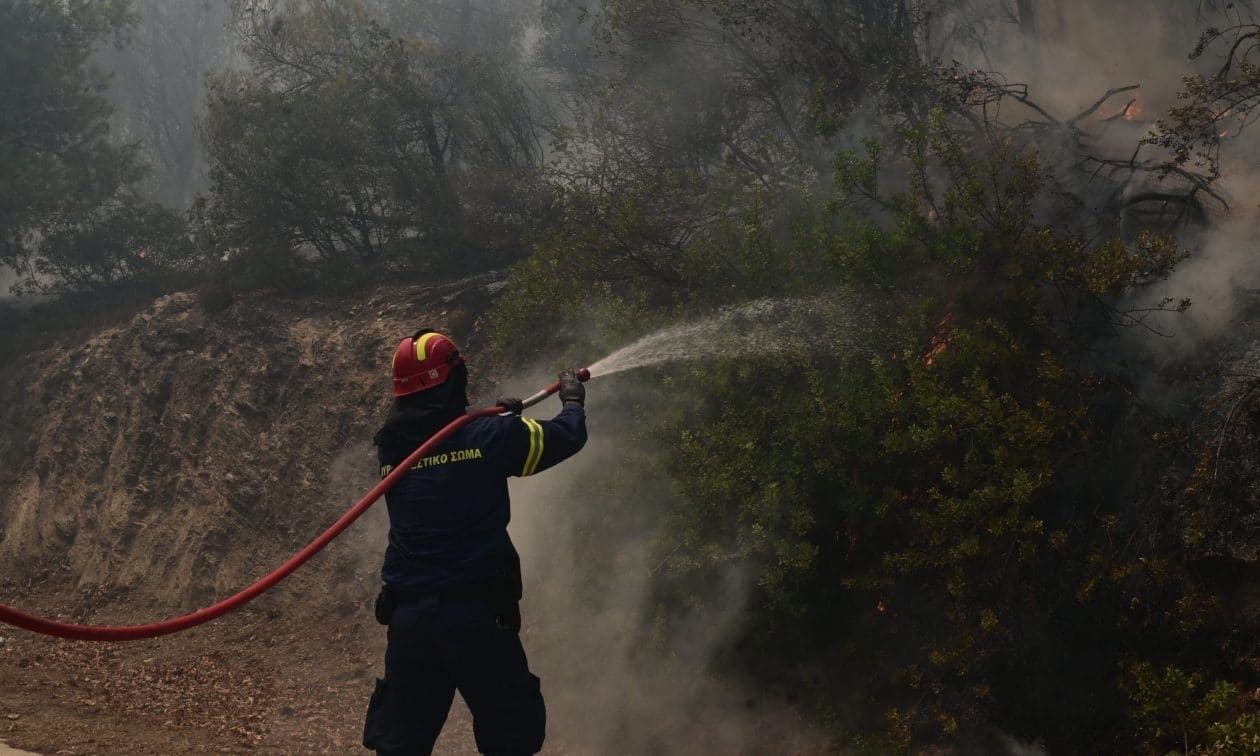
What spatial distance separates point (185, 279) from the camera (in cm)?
1533

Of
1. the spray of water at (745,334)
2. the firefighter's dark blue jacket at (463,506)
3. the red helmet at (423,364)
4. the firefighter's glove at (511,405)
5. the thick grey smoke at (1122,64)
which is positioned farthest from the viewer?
the thick grey smoke at (1122,64)

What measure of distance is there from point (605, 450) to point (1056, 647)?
349 centimetres

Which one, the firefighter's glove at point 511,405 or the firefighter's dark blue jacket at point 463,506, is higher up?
the firefighter's glove at point 511,405

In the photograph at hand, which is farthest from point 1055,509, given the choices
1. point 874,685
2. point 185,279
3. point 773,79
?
point 185,279

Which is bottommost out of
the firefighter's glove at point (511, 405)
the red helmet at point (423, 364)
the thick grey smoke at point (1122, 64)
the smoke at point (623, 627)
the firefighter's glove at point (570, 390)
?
the smoke at point (623, 627)

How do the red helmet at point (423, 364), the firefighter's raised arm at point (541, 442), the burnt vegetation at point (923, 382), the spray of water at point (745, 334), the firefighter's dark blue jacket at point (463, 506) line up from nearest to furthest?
the firefighter's dark blue jacket at point (463, 506), the firefighter's raised arm at point (541, 442), the red helmet at point (423, 364), the burnt vegetation at point (923, 382), the spray of water at point (745, 334)

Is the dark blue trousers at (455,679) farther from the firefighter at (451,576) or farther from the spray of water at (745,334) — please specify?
the spray of water at (745,334)

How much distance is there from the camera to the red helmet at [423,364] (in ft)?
14.2

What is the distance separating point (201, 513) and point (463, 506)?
822 centimetres

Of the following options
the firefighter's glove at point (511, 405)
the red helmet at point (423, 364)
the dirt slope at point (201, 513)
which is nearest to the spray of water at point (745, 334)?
the firefighter's glove at point (511, 405)

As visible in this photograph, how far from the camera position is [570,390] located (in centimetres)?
462

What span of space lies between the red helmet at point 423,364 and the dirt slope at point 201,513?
3323 millimetres

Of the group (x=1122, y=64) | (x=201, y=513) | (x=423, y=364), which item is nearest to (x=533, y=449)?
(x=423, y=364)

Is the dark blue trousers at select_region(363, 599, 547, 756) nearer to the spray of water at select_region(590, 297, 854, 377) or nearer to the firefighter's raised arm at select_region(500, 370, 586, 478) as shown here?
the firefighter's raised arm at select_region(500, 370, 586, 478)
